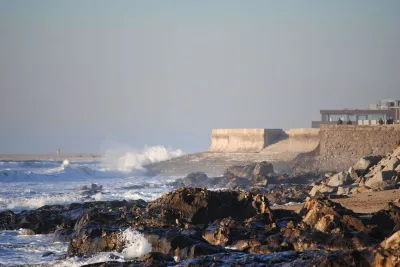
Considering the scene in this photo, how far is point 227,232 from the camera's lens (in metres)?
16.2

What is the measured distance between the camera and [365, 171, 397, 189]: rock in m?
26.6

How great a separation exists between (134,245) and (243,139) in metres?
48.2

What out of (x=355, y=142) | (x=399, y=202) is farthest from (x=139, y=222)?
(x=355, y=142)

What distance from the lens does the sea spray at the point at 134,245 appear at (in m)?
15.8

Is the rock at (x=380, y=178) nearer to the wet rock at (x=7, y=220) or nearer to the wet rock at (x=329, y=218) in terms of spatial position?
the wet rock at (x=329, y=218)

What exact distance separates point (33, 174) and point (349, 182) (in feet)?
130

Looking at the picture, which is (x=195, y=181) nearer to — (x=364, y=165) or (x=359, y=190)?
(x=364, y=165)

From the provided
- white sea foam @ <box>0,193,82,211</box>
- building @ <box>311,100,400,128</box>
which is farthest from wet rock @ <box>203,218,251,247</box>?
building @ <box>311,100,400,128</box>

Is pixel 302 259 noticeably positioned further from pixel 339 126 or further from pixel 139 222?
pixel 339 126

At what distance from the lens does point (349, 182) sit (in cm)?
2934

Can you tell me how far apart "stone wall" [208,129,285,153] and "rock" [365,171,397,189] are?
1339 inches

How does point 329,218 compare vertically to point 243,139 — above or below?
below

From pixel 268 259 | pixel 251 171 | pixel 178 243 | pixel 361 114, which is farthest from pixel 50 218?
pixel 361 114

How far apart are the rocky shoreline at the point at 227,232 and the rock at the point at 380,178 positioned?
47.3 inches
